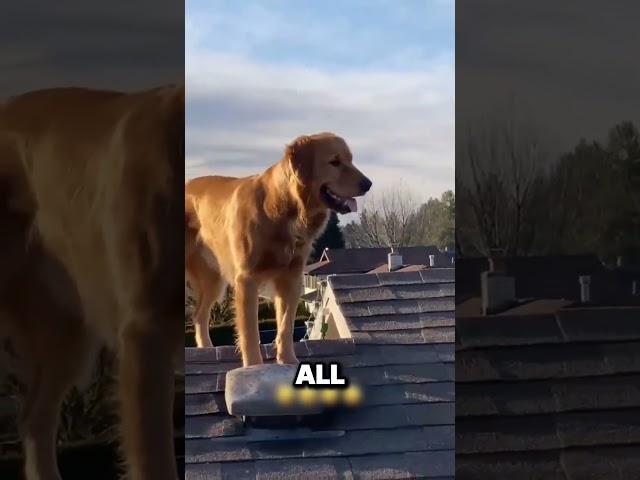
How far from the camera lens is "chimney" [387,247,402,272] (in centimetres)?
335

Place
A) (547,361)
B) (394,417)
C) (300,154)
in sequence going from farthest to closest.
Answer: (547,361) < (394,417) < (300,154)

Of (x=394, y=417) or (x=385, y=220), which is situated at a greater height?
(x=385, y=220)

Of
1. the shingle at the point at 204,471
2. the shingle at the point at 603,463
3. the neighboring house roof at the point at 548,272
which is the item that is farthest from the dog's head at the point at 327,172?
the shingle at the point at 603,463

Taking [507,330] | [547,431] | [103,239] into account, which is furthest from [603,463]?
[103,239]

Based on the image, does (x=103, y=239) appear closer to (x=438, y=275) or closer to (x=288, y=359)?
(x=288, y=359)

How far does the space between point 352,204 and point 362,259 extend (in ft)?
0.83

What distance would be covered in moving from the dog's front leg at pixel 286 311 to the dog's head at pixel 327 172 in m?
0.36

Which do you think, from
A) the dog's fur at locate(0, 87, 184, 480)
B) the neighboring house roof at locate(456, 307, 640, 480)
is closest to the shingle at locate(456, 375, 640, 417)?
the neighboring house roof at locate(456, 307, 640, 480)

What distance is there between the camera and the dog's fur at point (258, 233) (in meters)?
3.25

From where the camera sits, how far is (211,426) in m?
3.29

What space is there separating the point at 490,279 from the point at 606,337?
2.04 feet

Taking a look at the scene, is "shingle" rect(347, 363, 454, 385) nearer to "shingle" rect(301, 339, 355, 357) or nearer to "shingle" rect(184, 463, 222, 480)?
"shingle" rect(301, 339, 355, 357)

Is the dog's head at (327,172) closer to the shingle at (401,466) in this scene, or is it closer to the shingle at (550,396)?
the shingle at (550,396)

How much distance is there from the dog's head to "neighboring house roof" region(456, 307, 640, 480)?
82 cm
